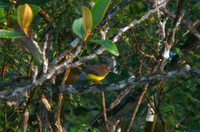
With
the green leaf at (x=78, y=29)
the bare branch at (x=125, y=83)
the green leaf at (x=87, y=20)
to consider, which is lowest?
the bare branch at (x=125, y=83)

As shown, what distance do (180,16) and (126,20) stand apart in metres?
0.49

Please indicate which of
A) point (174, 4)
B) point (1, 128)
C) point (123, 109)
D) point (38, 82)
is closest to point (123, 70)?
point (123, 109)

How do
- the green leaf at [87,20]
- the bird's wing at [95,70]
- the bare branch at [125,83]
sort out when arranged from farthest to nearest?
the bird's wing at [95,70]
the bare branch at [125,83]
the green leaf at [87,20]

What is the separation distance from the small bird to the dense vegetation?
0.23 ft

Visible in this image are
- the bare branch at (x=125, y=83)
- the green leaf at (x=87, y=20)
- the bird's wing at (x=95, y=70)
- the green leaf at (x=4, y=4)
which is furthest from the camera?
the bird's wing at (x=95, y=70)

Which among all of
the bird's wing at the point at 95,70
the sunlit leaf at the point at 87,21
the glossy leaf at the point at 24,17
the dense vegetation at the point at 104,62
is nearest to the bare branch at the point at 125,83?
the dense vegetation at the point at 104,62

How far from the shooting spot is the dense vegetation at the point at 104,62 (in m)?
2.54

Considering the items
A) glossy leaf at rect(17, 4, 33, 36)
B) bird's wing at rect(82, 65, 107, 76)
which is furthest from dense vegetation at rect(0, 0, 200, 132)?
bird's wing at rect(82, 65, 107, 76)

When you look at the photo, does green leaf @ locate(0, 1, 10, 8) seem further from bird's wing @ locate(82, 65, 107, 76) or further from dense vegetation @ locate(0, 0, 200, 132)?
bird's wing @ locate(82, 65, 107, 76)

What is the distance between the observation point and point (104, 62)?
4598mm

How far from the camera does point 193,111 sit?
390 centimetres

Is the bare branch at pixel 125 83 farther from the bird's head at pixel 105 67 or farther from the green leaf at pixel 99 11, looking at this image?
the bird's head at pixel 105 67

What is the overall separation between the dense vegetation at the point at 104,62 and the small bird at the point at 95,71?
0.07 meters

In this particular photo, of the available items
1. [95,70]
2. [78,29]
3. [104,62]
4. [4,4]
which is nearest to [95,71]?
[95,70]
